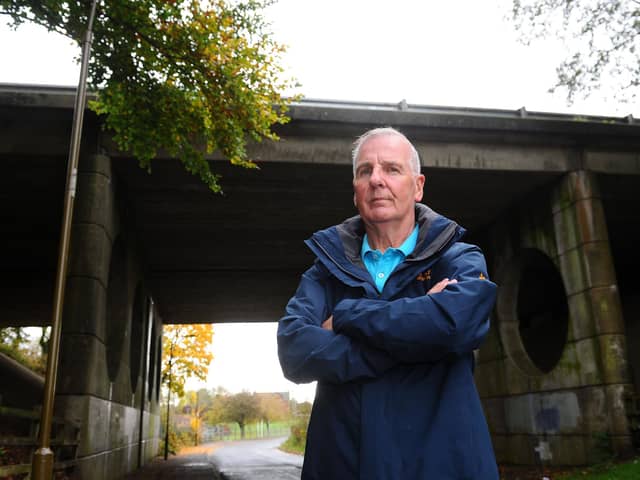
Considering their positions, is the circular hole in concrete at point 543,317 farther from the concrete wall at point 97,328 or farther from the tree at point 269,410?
the tree at point 269,410

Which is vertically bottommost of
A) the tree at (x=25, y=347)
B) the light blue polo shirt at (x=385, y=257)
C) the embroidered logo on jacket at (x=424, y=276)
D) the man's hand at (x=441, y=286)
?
the man's hand at (x=441, y=286)

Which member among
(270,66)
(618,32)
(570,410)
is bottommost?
(570,410)

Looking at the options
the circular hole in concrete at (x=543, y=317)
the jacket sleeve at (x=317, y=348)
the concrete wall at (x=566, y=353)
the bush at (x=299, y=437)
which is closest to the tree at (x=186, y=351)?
the bush at (x=299, y=437)

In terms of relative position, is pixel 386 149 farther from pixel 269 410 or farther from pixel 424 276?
pixel 269 410

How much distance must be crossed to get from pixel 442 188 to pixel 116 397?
884cm

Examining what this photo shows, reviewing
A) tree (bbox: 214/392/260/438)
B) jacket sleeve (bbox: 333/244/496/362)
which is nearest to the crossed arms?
jacket sleeve (bbox: 333/244/496/362)

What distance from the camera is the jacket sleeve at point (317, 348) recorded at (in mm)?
1769

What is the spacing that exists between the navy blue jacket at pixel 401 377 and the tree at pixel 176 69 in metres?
6.55

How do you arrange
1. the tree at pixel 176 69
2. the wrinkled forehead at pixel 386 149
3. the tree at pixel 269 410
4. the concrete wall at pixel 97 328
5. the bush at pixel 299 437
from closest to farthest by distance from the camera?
the wrinkled forehead at pixel 386 149
the tree at pixel 176 69
the concrete wall at pixel 97 328
the bush at pixel 299 437
the tree at pixel 269 410

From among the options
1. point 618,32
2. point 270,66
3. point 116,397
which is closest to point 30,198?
point 116,397

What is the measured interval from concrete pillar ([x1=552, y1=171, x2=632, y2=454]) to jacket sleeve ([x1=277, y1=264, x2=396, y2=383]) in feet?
33.9

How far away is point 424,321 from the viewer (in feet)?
5.72

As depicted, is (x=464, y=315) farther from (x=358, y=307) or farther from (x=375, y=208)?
(x=375, y=208)

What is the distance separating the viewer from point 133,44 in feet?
25.6
